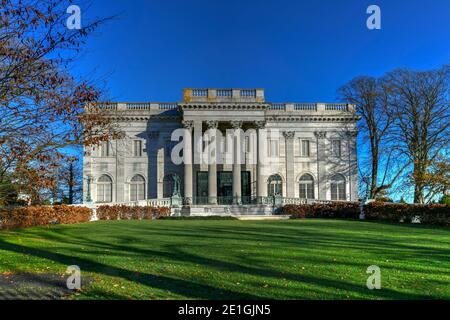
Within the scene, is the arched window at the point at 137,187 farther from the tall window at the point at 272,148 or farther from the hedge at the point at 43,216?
the hedge at the point at 43,216

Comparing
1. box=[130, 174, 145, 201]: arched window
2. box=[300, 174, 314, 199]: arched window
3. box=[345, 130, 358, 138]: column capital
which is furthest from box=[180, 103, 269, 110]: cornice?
box=[345, 130, 358, 138]: column capital

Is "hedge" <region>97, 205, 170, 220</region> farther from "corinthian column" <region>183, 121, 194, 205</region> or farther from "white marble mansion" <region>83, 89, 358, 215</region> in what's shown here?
"white marble mansion" <region>83, 89, 358, 215</region>

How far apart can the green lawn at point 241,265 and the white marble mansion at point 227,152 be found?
23.8 metres

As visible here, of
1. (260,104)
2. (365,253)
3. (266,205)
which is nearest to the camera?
(365,253)

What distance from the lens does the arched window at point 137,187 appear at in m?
39.7

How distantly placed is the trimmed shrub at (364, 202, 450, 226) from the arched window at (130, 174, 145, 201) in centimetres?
2196

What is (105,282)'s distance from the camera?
691 centimetres

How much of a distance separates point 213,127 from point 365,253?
1081 inches

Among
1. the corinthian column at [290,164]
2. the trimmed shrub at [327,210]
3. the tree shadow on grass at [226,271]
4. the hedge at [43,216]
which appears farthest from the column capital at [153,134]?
the tree shadow on grass at [226,271]

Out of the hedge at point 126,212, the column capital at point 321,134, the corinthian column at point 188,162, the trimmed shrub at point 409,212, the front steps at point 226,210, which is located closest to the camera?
the trimmed shrub at point 409,212

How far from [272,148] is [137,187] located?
14.4m

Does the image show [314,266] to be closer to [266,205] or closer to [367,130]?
[266,205]

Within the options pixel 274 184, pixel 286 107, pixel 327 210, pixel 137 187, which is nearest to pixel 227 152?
pixel 274 184

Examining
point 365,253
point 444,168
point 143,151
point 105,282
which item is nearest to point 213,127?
point 143,151
